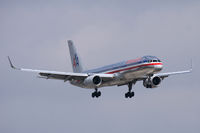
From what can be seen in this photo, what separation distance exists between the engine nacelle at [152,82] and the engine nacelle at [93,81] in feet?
22.8

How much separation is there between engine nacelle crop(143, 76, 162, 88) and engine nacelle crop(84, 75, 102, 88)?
6.96 m

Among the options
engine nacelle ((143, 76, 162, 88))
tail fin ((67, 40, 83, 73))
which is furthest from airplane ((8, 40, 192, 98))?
tail fin ((67, 40, 83, 73))

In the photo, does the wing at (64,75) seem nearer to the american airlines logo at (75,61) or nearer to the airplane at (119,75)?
the airplane at (119,75)

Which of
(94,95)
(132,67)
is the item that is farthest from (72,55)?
(132,67)

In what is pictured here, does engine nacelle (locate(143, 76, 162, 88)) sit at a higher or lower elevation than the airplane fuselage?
lower

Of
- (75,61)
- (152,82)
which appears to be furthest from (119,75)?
(75,61)

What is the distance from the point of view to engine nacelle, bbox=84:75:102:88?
86.1 metres

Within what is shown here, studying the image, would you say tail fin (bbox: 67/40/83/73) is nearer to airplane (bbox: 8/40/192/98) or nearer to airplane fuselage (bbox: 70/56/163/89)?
airplane (bbox: 8/40/192/98)

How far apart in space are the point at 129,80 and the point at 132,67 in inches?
173

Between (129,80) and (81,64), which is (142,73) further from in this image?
(81,64)

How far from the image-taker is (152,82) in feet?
289

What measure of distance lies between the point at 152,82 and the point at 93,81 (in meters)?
9.01

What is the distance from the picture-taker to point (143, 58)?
8394 centimetres

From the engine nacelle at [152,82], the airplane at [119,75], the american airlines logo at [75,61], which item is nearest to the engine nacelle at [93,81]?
the airplane at [119,75]
